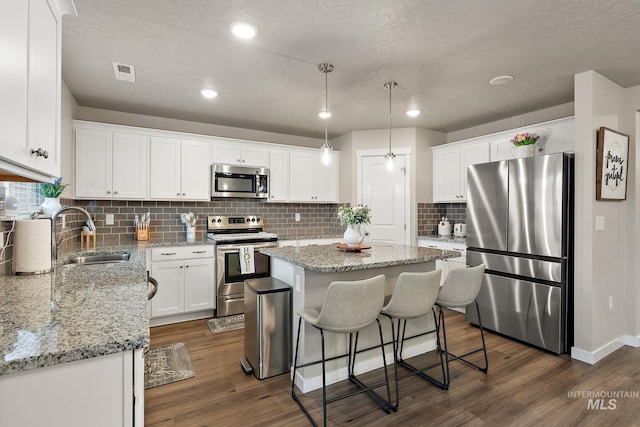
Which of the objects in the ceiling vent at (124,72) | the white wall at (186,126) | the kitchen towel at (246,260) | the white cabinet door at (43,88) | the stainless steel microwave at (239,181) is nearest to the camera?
the white cabinet door at (43,88)

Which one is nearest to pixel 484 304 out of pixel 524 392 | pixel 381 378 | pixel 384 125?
pixel 524 392

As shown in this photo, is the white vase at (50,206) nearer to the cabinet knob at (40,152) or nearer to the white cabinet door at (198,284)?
the white cabinet door at (198,284)

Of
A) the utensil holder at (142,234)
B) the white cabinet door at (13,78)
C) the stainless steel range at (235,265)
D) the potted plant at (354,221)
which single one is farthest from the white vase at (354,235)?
the utensil holder at (142,234)

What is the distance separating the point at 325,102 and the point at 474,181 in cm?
186

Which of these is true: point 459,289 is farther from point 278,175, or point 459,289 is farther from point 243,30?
point 278,175

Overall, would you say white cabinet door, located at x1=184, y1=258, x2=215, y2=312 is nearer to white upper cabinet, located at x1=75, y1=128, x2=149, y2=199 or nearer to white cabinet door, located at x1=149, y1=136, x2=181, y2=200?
white cabinet door, located at x1=149, y1=136, x2=181, y2=200

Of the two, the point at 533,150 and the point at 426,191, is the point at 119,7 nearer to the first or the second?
the point at 533,150

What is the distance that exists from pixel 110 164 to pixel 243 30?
8.20 ft

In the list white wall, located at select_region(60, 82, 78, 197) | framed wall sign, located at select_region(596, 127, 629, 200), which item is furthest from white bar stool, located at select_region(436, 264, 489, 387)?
white wall, located at select_region(60, 82, 78, 197)

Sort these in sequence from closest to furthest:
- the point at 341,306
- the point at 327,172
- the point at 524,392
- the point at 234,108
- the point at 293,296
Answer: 1. the point at 341,306
2. the point at 524,392
3. the point at 293,296
4. the point at 234,108
5. the point at 327,172

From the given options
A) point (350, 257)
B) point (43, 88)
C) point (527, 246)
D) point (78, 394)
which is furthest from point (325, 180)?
point (78, 394)

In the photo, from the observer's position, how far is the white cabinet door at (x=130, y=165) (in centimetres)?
376

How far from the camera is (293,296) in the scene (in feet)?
8.34

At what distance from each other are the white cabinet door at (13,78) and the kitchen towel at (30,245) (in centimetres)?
87
